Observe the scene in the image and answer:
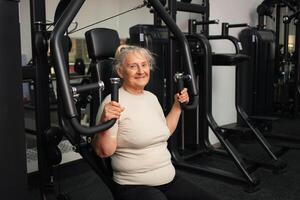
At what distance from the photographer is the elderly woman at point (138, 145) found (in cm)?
162

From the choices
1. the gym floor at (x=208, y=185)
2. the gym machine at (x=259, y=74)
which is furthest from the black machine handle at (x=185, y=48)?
the gym machine at (x=259, y=74)

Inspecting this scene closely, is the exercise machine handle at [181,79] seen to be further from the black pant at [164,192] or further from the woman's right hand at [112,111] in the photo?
the woman's right hand at [112,111]

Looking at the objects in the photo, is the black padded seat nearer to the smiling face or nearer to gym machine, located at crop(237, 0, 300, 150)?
gym machine, located at crop(237, 0, 300, 150)

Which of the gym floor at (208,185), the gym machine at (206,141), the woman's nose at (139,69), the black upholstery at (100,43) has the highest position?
the black upholstery at (100,43)

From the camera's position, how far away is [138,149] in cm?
168

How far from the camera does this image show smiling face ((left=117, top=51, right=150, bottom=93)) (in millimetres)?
1753

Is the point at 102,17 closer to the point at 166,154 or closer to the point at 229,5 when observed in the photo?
the point at 229,5

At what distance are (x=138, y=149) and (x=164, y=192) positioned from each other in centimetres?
26

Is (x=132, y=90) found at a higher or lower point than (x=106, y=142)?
higher

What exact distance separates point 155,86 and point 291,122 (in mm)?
3073

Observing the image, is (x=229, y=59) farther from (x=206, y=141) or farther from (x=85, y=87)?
(x=85, y=87)

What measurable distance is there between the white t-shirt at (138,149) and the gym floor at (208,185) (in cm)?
112

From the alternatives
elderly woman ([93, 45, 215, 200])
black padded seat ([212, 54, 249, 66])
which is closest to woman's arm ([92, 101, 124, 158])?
elderly woman ([93, 45, 215, 200])

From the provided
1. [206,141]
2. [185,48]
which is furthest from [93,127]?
[206,141]
